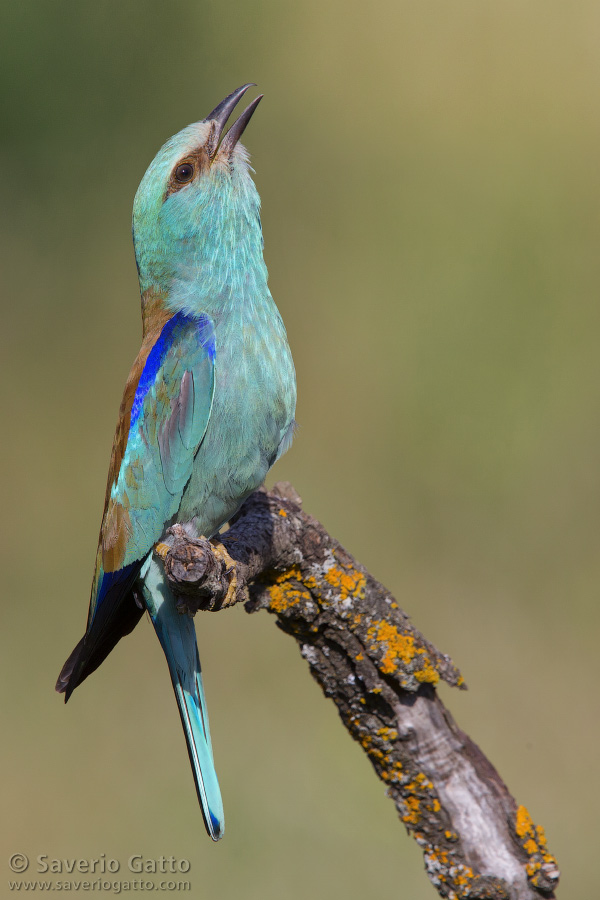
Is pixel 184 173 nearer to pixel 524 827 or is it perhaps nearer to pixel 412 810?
pixel 412 810

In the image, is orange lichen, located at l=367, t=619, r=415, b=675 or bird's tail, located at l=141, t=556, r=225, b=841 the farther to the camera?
bird's tail, located at l=141, t=556, r=225, b=841

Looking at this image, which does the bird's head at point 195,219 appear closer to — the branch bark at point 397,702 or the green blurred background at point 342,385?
the branch bark at point 397,702

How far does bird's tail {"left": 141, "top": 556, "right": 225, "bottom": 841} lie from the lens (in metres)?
2.67

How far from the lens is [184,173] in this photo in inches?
110

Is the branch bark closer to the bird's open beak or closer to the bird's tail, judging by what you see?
the bird's tail

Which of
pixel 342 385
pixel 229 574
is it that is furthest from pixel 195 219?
pixel 342 385

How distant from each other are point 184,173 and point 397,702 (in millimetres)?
1521

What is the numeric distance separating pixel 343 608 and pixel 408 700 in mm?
→ 285

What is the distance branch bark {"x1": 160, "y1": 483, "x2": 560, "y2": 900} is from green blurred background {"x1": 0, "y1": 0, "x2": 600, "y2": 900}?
133 cm

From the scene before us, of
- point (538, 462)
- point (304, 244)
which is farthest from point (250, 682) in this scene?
point (304, 244)

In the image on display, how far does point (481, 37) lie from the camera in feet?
17.6
